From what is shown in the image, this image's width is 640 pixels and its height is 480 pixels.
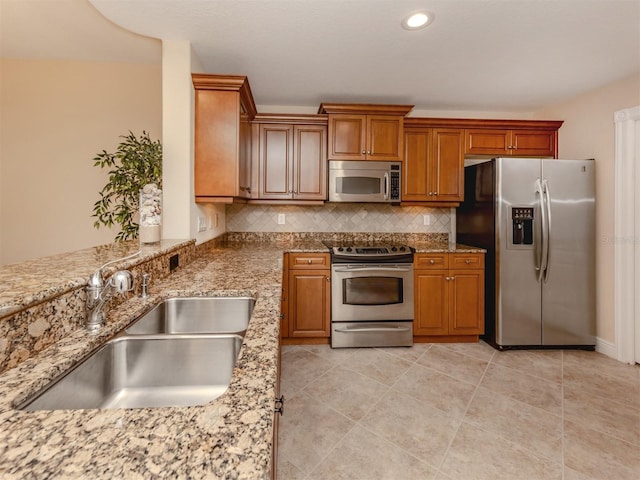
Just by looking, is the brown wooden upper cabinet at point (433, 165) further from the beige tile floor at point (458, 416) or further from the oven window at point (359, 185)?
the beige tile floor at point (458, 416)

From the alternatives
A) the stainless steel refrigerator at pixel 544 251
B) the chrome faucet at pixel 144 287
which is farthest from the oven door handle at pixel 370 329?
the chrome faucet at pixel 144 287

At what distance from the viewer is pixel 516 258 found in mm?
2795

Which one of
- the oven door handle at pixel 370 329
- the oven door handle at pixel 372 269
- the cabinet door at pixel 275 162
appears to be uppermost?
the cabinet door at pixel 275 162

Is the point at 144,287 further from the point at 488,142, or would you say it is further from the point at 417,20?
the point at 488,142

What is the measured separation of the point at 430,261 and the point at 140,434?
279cm

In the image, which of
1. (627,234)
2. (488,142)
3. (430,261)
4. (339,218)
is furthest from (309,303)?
(627,234)

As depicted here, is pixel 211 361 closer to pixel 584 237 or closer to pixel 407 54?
pixel 407 54

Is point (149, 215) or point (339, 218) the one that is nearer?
point (149, 215)

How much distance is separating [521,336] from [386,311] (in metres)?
1.21

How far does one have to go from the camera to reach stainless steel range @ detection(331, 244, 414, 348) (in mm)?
2848

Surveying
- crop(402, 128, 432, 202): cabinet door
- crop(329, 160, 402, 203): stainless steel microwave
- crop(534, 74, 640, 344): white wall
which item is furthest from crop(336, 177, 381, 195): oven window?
crop(534, 74, 640, 344): white wall

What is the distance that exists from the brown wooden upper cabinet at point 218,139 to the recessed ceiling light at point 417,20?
1141 millimetres

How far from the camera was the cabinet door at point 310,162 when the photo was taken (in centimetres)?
310

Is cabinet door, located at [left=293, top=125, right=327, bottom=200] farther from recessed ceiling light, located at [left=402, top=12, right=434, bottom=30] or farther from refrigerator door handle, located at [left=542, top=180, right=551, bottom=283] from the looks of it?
refrigerator door handle, located at [left=542, top=180, right=551, bottom=283]
